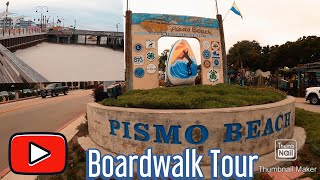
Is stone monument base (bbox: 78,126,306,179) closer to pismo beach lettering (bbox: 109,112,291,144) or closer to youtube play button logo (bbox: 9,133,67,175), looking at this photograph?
pismo beach lettering (bbox: 109,112,291,144)

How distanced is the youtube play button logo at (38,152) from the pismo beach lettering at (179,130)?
4.95 metres

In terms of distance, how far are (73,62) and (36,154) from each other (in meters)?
23.2

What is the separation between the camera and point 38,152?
188cm

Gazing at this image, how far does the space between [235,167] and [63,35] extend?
74.8ft

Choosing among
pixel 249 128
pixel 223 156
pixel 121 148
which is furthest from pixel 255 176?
pixel 121 148

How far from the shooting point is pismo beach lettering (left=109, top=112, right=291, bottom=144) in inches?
265

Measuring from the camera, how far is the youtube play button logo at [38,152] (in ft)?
6.14

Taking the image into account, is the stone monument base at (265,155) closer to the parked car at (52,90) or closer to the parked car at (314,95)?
the parked car at (314,95)

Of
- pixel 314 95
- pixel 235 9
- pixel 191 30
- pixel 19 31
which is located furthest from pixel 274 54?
pixel 19 31

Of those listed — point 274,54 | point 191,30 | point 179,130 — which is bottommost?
point 179,130

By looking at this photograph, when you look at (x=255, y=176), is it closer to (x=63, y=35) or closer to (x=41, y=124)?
(x=41, y=124)

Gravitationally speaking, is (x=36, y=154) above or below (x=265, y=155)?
above

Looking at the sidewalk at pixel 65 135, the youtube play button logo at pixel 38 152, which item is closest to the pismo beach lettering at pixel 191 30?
the sidewalk at pixel 65 135

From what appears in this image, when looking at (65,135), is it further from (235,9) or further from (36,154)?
(235,9)
